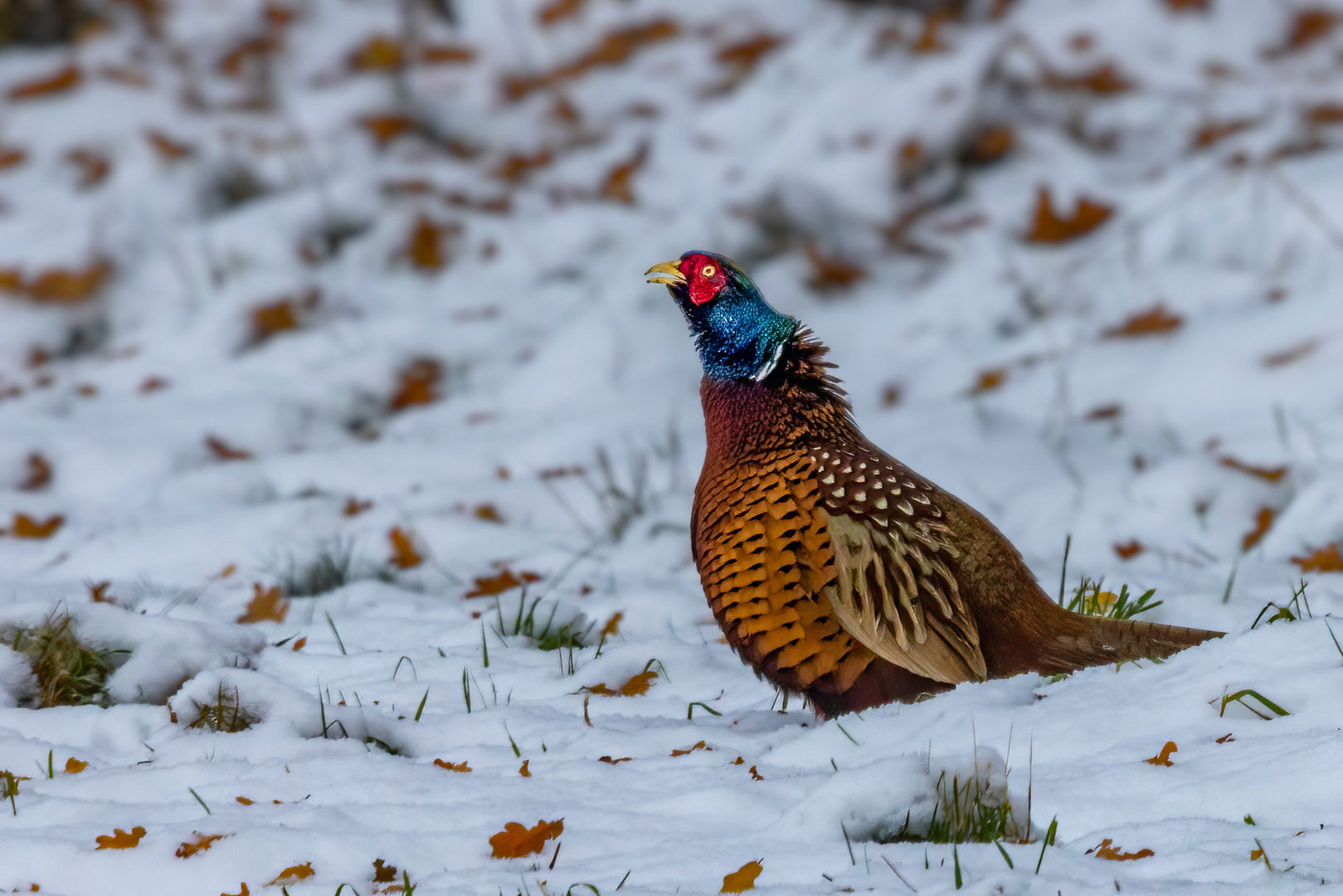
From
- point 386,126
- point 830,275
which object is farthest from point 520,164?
point 830,275

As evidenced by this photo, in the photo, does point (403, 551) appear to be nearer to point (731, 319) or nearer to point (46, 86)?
point (731, 319)

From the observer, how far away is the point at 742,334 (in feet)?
8.42

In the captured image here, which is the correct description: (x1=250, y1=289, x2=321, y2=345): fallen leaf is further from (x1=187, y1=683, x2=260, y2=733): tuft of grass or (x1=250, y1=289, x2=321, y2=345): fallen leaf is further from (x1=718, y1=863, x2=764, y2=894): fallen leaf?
(x1=718, y1=863, x2=764, y2=894): fallen leaf

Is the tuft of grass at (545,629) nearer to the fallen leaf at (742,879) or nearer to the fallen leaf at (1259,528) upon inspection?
the fallen leaf at (742,879)

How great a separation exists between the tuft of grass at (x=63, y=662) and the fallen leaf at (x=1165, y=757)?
6.79 ft

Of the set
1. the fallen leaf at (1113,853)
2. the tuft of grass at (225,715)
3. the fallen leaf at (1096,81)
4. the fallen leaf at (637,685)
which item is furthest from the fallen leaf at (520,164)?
the fallen leaf at (1113,853)

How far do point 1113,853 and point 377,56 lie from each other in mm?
7413

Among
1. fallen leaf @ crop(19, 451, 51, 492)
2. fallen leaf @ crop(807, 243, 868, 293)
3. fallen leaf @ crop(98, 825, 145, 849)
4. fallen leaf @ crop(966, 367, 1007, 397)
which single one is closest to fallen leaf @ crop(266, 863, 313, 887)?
fallen leaf @ crop(98, 825, 145, 849)

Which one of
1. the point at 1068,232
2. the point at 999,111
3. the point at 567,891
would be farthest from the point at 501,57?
the point at 567,891

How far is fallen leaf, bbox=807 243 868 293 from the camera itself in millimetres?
6121

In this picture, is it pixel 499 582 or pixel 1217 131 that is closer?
pixel 499 582

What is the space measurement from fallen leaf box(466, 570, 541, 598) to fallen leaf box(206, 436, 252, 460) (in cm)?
173

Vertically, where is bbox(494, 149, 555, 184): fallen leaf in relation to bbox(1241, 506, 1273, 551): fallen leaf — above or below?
above

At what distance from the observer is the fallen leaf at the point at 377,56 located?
25.5 feet
